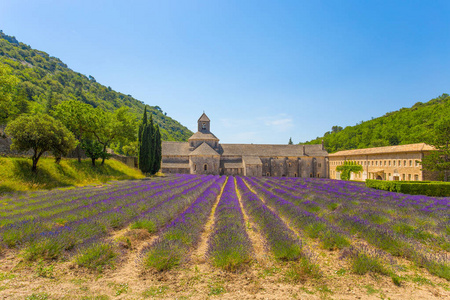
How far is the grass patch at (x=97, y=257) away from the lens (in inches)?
172

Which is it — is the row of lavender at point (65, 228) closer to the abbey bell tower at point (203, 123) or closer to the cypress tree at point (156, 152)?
the cypress tree at point (156, 152)

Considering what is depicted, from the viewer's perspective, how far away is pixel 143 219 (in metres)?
7.05

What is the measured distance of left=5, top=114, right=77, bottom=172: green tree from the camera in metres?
15.1

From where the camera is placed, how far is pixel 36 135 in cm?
1530

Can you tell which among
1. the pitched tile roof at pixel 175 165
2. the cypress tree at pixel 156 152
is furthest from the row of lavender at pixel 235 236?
the pitched tile roof at pixel 175 165

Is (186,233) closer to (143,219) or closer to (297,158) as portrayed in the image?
(143,219)

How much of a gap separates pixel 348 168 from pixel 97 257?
44.8 metres

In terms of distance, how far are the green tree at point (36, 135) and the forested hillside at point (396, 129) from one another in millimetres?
59408

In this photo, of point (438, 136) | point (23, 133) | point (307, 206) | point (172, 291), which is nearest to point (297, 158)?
point (438, 136)

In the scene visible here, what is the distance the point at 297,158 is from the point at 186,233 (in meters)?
43.0

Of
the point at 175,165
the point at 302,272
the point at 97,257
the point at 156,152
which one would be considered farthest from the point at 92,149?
the point at 302,272

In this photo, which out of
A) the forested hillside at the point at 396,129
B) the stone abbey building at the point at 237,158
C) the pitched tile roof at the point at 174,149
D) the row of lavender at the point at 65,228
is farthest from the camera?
the forested hillside at the point at 396,129

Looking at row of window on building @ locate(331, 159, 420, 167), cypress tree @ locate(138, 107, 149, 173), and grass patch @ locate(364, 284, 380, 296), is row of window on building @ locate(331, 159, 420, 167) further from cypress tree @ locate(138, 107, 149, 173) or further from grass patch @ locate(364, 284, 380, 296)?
cypress tree @ locate(138, 107, 149, 173)

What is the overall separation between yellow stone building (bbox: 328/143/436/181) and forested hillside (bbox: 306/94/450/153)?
58.2 ft
